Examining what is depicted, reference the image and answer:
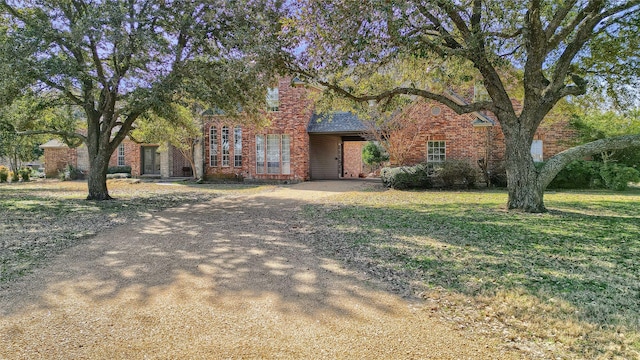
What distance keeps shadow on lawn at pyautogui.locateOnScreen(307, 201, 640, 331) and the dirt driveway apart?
876mm

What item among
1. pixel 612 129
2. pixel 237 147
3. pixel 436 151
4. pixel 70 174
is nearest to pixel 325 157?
pixel 237 147

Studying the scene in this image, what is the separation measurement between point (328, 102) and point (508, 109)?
4.95 metres

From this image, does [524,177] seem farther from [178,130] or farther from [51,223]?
[178,130]

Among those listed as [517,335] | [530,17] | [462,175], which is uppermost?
[530,17]

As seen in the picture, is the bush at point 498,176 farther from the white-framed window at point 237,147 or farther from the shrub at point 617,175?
the white-framed window at point 237,147

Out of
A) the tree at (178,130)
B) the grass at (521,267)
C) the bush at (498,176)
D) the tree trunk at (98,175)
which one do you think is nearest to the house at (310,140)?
the bush at (498,176)

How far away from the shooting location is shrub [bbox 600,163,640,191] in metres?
15.6

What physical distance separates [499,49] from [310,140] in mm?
13045

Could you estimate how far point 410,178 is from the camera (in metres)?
16.6

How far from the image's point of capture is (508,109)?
962 cm

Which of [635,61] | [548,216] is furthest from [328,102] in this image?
[635,61]

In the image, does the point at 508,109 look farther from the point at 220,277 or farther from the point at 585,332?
the point at 220,277

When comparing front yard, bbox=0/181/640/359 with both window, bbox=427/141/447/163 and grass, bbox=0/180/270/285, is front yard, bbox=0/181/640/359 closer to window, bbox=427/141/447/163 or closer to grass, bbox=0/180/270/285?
grass, bbox=0/180/270/285

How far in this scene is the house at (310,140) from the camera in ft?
61.8
